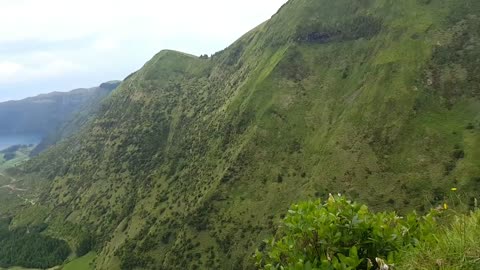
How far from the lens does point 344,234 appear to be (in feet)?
45.0

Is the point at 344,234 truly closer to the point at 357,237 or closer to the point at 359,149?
the point at 357,237

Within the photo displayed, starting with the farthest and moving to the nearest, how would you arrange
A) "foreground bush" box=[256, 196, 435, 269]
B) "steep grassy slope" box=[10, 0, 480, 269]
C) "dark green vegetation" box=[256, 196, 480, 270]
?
"steep grassy slope" box=[10, 0, 480, 269], "foreground bush" box=[256, 196, 435, 269], "dark green vegetation" box=[256, 196, 480, 270]

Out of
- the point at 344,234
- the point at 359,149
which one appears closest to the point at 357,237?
the point at 344,234

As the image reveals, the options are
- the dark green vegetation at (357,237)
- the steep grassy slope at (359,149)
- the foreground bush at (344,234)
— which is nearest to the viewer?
the dark green vegetation at (357,237)

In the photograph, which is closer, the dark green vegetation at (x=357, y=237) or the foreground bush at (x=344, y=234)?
the dark green vegetation at (x=357, y=237)

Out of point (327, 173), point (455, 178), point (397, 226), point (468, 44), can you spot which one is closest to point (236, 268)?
point (327, 173)

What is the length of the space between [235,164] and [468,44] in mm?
104117

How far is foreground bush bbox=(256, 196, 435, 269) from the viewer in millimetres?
13383

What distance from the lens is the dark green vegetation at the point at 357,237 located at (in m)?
11.9

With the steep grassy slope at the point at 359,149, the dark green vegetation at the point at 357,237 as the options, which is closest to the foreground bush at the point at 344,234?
the dark green vegetation at the point at 357,237

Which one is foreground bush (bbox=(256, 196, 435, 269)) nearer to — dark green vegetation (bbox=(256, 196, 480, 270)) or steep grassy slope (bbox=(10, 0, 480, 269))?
dark green vegetation (bbox=(256, 196, 480, 270))

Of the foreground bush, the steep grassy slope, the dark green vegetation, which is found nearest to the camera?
the dark green vegetation

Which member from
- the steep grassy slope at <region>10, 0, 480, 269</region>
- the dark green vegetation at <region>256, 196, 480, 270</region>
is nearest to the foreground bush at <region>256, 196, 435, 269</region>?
the dark green vegetation at <region>256, 196, 480, 270</region>

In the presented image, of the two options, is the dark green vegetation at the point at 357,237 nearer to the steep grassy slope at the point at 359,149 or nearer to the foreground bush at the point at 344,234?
the foreground bush at the point at 344,234
